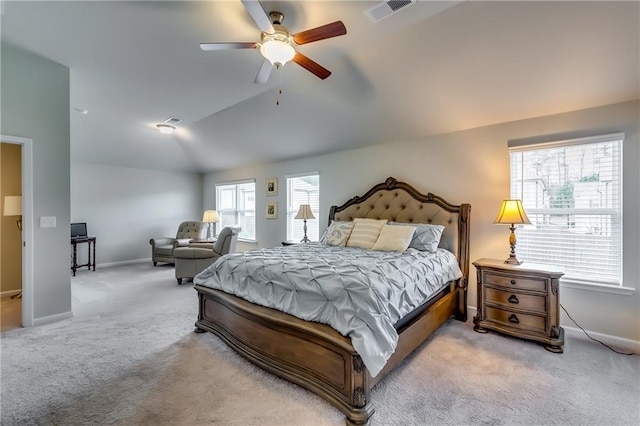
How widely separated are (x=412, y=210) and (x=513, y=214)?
1.27 metres

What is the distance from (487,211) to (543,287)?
105 cm

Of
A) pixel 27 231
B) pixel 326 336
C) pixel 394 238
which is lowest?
pixel 326 336

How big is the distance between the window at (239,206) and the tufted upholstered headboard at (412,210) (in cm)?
247

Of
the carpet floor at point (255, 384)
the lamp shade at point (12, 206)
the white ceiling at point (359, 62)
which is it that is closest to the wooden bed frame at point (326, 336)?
the carpet floor at point (255, 384)

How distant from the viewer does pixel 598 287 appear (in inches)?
106

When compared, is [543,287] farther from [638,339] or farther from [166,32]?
[166,32]

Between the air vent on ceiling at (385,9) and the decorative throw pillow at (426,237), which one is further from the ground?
the air vent on ceiling at (385,9)

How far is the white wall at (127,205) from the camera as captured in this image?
5.96m

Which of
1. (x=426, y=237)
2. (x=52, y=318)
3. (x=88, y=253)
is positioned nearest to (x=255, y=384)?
(x=426, y=237)

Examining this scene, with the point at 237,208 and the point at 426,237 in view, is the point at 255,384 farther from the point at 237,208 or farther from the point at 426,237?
the point at 237,208

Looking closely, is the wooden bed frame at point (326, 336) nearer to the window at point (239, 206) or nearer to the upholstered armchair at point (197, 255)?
the upholstered armchair at point (197, 255)

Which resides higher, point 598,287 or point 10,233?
point 10,233

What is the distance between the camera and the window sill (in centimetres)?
258

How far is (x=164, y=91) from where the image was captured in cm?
371
